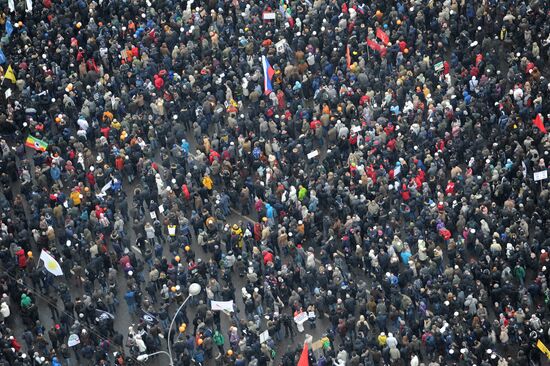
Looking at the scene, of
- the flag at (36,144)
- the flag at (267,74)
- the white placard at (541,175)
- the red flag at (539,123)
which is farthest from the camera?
the flag at (267,74)

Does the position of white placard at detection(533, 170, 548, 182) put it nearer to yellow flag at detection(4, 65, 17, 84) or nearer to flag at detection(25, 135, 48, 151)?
flag at detection(25, 135, 48, 151)

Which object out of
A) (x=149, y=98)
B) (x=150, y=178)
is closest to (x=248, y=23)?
(x=149, y=98)

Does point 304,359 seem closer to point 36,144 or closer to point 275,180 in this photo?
point 275,180

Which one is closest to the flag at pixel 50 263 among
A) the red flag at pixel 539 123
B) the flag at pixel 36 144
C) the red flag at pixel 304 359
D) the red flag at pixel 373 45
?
the flag at pixel 36 144

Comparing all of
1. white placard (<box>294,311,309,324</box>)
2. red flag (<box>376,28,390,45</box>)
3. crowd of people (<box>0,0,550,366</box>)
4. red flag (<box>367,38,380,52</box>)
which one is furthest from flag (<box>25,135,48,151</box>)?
red flag (<box>376,28,390,45</box>)

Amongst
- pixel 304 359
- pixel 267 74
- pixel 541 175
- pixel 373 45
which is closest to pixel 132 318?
pixel 304 359

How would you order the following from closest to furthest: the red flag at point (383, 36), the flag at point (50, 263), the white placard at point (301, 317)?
1. the white placard at point (301, 317)
2. the flag at point (50, 263)
3. the red flag at point (383, 36)

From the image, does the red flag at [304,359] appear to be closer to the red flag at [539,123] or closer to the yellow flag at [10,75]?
the red flag at [539,123]
